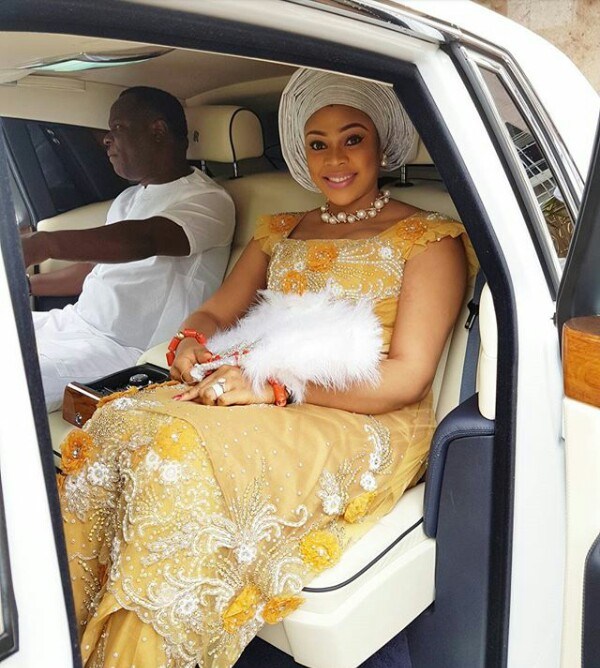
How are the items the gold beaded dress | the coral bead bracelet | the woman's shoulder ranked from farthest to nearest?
the coral bead bracelet → the woman's shoulder → the gold beaded dress

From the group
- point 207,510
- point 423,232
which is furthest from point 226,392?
point 423,232

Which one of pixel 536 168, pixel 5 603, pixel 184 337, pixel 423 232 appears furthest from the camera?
pixel 184 337

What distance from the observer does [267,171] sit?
2764 mm

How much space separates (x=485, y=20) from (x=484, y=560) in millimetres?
1034

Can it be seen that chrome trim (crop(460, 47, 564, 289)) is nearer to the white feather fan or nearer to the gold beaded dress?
the white feather fan

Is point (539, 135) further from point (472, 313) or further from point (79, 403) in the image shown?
point (79, 403)

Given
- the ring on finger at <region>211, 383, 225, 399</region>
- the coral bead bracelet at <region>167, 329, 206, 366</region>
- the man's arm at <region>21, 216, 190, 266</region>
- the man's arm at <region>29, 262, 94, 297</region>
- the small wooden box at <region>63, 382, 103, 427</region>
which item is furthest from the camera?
the man's arm at <region>29, 262, 94, 297</region>

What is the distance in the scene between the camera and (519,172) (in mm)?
1364

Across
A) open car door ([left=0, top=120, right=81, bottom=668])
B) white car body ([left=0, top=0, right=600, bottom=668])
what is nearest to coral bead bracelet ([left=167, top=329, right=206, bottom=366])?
white car body ([left=0, top=0, right=600, bottom=668])

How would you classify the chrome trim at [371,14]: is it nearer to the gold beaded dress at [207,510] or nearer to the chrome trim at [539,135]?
the chrome trim at [539,135]

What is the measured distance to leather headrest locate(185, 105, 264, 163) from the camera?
250 centimetres

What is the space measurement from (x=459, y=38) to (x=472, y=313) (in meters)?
0.71

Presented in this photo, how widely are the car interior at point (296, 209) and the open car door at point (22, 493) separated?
45cm

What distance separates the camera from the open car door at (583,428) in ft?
3.58
